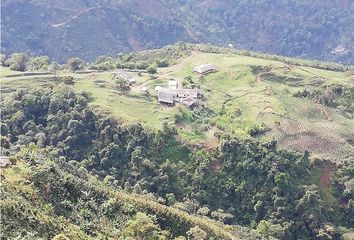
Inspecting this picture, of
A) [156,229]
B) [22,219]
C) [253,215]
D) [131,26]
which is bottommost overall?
[253,215]

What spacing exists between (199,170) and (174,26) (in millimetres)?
103679

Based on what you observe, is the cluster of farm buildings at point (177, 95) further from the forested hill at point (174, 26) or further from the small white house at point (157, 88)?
the forested hill at point (174, 26)

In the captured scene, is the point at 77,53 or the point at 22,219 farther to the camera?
the point at 77,53

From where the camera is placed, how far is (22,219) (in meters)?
33.8

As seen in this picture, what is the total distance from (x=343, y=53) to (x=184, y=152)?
116 meters

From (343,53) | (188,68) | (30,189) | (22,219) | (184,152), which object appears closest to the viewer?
(22,219)

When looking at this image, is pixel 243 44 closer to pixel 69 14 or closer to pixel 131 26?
pixel 131 26

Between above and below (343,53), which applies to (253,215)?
below

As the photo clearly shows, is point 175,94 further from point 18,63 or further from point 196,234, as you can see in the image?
point 196,234

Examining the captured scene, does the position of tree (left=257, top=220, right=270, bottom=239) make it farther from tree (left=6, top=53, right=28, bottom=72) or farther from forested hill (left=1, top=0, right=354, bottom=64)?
forested hill (left=1, top=0, right=354, bottom=64)

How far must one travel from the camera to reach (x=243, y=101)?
77.9 metres

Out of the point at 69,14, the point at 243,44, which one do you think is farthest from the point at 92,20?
the point at 243,44

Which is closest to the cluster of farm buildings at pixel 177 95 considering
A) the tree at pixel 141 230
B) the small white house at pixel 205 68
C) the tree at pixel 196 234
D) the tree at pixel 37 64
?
the small white house at pixel 205 68

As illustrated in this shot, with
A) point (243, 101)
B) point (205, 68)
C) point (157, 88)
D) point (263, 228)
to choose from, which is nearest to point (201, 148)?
point (263, 228)
